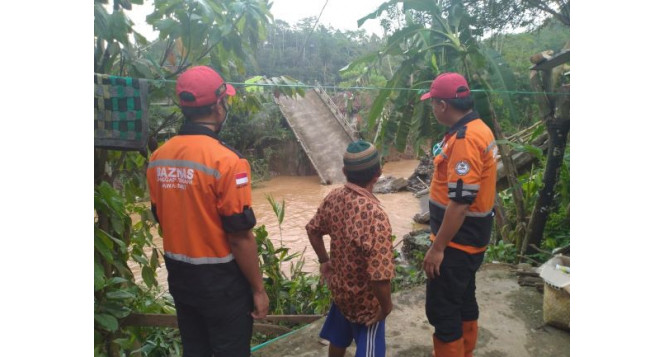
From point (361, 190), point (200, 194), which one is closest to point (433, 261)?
point (361, 190)

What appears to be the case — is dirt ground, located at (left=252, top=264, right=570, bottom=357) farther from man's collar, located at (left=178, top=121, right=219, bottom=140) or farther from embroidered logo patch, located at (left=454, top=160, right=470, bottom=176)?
man's collar, located at (left=178, top=121, right=219, bottom=140)

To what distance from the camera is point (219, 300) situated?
5.42ft

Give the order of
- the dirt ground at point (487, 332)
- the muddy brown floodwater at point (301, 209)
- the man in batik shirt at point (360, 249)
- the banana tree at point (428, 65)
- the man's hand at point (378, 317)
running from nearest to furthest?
the man in batik shirt at point (360, 249) → the man's hand at point (378, 317) → the dirt ground at point (487, 332) → the banana tree at point (428, 65) → the muddy brown floodwater at point (301, 209)

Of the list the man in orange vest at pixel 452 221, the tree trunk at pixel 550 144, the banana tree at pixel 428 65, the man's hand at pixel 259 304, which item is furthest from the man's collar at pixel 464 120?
the banana tree at pixel 428 65

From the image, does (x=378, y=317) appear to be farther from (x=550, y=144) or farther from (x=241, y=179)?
(x=550, y=144)

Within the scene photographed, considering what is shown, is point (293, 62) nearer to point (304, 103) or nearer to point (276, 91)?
point (304, 103)

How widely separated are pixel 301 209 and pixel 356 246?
8876 millimetres

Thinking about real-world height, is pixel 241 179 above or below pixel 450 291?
above

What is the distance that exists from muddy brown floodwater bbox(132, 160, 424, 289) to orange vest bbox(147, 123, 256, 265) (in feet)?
12.2

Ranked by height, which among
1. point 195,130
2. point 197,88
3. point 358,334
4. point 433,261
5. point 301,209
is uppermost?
point 197,88

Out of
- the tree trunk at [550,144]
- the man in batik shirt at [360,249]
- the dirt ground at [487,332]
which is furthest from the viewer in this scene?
the tree trunk at [550,144]

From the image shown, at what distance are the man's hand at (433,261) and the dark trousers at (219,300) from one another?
0.84 meters

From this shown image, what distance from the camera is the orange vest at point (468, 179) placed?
191 cm

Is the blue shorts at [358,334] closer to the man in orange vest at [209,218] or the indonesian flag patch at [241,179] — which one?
the man in orange vest at [209,218]
